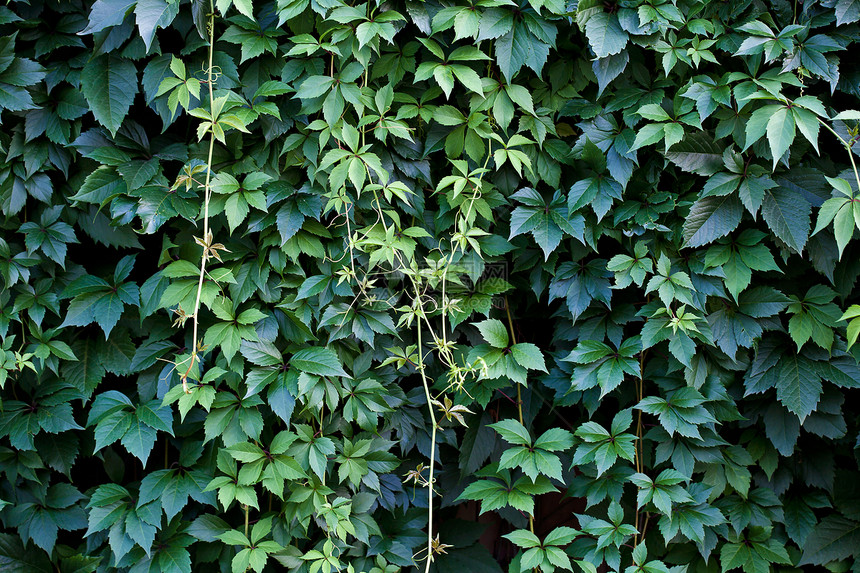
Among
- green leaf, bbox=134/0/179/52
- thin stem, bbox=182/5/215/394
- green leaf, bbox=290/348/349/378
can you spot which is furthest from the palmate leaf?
green leaf, bbox=134/0/179/52

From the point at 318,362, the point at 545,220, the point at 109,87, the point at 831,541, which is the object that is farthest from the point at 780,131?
the point at 109,87

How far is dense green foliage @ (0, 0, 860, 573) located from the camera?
1804 millimetres

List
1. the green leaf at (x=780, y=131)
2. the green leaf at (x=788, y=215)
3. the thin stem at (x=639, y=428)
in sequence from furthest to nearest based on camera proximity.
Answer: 1. the thin stem at (x=639, y=428)
2. the green leaf at (x=788, y=215)
3. the green leaf at (x=780, y=131)

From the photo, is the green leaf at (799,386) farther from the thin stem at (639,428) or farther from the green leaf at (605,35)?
the green leaf at (605,35)

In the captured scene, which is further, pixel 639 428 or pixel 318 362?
pixel 639 428

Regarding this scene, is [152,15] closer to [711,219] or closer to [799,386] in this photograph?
[711,219]

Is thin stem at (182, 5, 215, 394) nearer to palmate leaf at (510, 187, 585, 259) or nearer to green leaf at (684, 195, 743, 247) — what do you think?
palmate leaf at (510, 187, 585, 259)

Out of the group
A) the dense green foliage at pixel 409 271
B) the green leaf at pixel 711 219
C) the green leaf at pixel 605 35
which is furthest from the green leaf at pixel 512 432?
the green leaf at pixel 605 35

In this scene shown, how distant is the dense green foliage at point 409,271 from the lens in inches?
71.0

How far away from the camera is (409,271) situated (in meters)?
1.84

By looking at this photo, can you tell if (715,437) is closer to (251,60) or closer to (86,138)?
(251,60)

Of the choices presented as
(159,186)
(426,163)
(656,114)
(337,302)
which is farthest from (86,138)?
(656,114)

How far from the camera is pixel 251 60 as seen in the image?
6.28 feet

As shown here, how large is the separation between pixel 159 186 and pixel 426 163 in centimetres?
81
